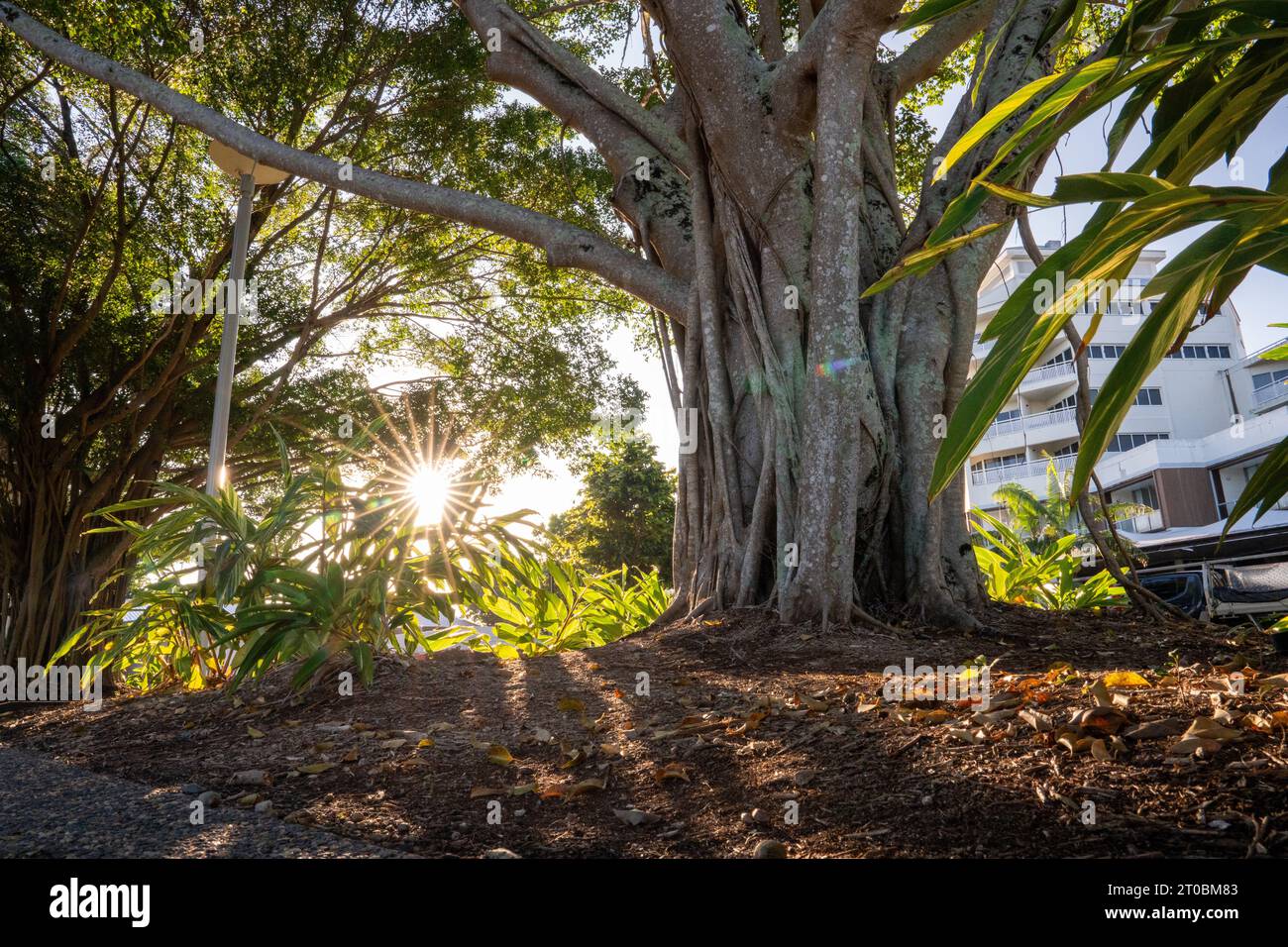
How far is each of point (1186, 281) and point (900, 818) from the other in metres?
1.15

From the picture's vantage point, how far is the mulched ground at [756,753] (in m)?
1.52

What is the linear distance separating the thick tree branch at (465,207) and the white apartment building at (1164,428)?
80.3ft

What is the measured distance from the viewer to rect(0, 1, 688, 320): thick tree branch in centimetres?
504

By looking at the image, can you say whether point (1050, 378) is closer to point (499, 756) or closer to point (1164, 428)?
point (1164, 428)

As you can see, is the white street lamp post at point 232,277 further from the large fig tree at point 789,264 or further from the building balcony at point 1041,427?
the building balcony at point 1041,427

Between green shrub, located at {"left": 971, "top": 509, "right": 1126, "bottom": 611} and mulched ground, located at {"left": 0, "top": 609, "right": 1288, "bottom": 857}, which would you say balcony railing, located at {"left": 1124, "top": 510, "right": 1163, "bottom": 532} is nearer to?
green shrub, located at {"left": 971, "top": 509, "right": 1126, "bottom": 611}

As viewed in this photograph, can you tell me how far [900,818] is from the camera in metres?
1.61

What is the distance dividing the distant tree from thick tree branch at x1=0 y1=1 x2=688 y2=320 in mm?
18689

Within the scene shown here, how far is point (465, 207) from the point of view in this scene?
16.7 feet

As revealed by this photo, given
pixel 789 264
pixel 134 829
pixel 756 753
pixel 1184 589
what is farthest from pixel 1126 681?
pixel 1184 589

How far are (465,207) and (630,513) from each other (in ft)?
63.8

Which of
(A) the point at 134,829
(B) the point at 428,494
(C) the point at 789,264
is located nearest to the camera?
(A) the point at 134,829

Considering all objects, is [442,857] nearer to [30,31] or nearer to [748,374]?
[748,374]

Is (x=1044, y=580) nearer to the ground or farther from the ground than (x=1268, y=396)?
nearer to the ground
